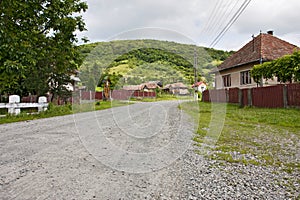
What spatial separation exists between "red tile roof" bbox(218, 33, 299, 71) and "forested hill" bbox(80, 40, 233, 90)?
18.7 metres

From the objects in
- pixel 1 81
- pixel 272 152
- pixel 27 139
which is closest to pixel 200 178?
pixel 272 152

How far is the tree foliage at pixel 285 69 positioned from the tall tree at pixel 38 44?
12938 mm

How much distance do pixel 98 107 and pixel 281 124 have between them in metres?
11.6

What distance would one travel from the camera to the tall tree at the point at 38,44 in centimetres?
1268

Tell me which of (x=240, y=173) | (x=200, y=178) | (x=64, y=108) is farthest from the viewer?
(x=64, y=108)

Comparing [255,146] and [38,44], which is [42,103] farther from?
[255,146]

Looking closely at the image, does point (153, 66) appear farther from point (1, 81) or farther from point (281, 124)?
point (1, 81)

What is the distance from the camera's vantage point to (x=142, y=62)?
24.6 ft

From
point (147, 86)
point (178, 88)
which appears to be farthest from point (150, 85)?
point (178, 88)

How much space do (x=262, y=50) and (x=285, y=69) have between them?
9.13m

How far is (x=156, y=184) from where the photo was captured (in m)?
3.58

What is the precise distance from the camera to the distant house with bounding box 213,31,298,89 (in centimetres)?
2472

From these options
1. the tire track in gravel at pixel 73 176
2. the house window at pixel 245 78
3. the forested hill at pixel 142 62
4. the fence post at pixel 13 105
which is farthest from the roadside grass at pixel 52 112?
the house window at pixel 245 78

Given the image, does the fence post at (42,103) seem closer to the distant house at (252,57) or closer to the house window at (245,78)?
the distant house at (252,57)
